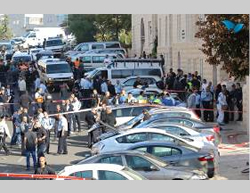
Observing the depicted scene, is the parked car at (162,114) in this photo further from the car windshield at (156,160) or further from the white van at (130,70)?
the white van at (130,70)

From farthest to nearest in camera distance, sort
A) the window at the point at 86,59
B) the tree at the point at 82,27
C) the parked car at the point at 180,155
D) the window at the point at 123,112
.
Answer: the tree at the point at 82,27 < the window at the point at 86,59 < the window at the point at 123,112 < the parked car at the point at 180,155

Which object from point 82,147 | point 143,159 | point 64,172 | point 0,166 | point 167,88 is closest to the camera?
point 64,172

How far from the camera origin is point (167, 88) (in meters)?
37.8

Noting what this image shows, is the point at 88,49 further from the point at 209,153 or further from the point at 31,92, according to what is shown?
the point at 209,153

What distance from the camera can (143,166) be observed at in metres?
17.4

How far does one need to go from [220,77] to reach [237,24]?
20177mm

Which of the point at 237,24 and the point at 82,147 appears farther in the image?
the point at 82,147

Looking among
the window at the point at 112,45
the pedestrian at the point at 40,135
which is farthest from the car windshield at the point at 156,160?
the window at the point at 112,45

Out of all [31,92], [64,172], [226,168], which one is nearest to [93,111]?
[226,168]

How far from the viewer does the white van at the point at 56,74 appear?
44.9m

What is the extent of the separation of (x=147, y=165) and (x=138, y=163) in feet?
0.72

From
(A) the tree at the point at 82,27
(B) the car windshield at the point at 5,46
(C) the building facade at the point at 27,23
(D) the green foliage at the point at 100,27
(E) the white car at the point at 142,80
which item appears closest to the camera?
(E) the white car at the point at 142,80

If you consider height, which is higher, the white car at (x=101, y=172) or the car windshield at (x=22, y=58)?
the white car at (x=101, y=172)

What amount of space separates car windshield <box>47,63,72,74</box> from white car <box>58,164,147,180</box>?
1200 inches
